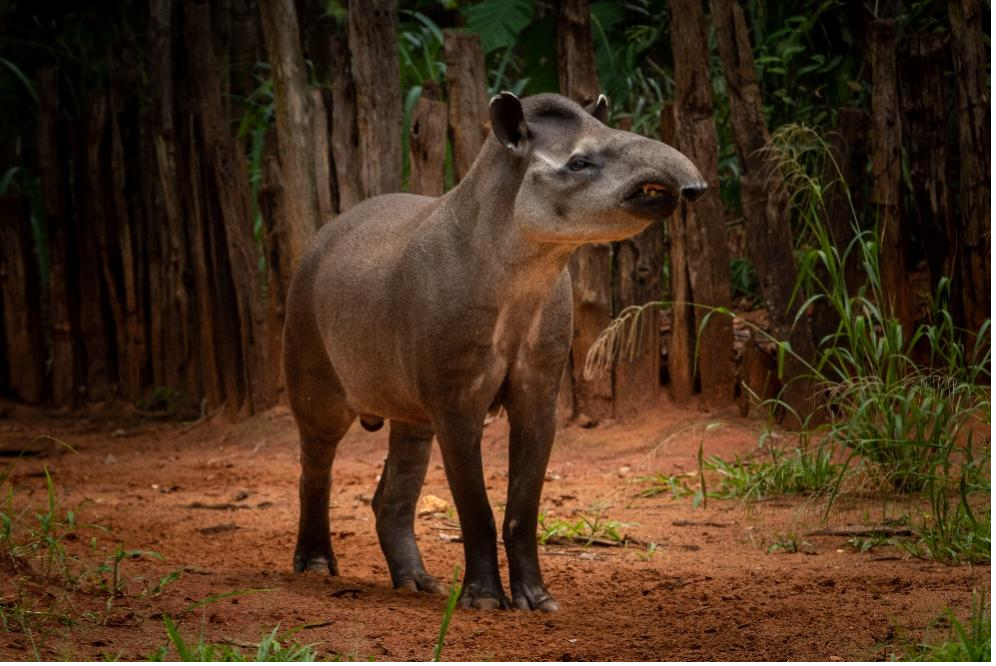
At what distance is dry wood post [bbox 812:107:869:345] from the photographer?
687cm

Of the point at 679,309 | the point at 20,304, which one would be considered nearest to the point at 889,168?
the point at 679,309

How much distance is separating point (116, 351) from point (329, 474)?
4843 millimetres

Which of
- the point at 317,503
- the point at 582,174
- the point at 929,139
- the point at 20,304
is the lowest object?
the point at 317,503

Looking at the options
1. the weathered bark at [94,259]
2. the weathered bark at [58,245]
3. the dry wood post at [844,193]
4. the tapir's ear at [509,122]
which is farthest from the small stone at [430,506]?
the weathered bark at [58,245]

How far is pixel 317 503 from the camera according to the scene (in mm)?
5488

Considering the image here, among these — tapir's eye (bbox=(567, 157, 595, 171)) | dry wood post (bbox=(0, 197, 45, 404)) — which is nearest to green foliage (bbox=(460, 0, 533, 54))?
dry wood post (bbox=(0, 197, 45, 404))

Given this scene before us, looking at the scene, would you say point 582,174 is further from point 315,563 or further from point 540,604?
point 315,563

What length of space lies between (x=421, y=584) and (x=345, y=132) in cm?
360

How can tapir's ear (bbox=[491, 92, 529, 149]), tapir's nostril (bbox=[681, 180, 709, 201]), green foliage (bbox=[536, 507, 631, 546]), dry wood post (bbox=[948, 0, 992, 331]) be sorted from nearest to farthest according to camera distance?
1. tapir's nostril (bbox=[681, 180, 709, 201])
2. tapir's ear (bbox=[491, 92, 529, 149])
3. green foliage (bbox=[536, 507, 631, 546])
4. dry wood post (bbox=[948, 0, 992, 331])

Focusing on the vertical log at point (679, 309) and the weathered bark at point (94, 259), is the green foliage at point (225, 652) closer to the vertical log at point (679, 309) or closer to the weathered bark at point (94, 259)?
the vertical log at point (679, 309)

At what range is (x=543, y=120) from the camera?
4418 millimetres

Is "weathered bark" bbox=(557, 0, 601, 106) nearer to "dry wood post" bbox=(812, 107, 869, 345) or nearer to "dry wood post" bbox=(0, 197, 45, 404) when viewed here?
"dry wood post" bbox=(812, 107, 869, 345)

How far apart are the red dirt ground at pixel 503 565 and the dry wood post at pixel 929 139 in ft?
4.65

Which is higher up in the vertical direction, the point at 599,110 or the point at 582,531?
the point at 599,110
